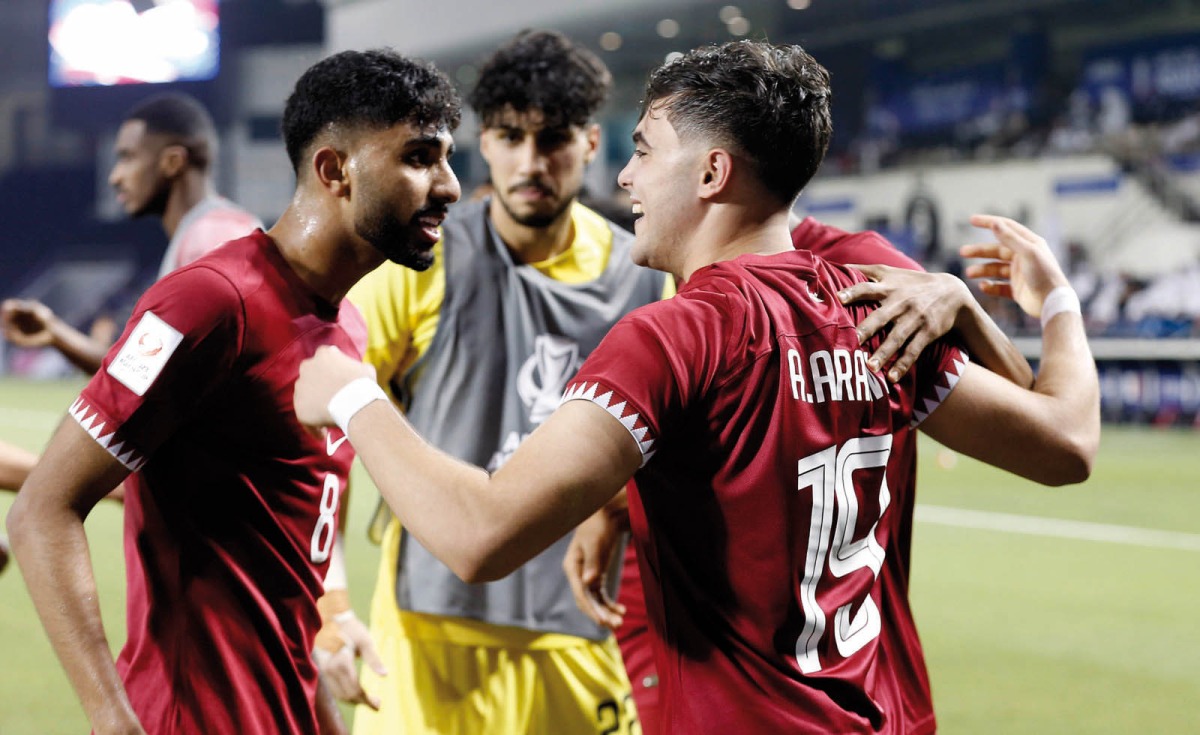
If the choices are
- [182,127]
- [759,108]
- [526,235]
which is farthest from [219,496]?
[182,127]

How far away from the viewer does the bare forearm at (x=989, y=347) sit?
2.42 meters

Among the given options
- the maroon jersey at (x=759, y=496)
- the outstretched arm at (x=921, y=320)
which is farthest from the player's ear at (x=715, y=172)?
the outstretched arm at (x=921, y=320)

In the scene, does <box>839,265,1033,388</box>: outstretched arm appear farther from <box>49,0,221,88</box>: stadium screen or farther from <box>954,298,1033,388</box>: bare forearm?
<box>49,0,221,88</box>: stadium screen

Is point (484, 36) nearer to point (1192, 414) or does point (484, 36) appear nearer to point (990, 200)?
point (990, 200)

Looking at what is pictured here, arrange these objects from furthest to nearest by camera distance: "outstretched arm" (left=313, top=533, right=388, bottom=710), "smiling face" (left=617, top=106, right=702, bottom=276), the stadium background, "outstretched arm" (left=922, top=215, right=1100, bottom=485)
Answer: the stadium background
"outstretched arm" (left=313, top=533, right=388, bottom=710)
"outstretched arm" (left=922, top=215, right=1100, bottom=485)
"smiling face" (left=617, top=106, right=702, bottom=276)

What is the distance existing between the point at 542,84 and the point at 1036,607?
557 cm

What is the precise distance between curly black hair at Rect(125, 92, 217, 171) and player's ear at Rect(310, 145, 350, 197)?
3.52 m

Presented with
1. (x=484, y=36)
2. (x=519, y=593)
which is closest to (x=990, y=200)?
(x=484, y=36)

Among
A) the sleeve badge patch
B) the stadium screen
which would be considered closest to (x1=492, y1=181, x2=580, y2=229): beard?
the sleeve badge patch

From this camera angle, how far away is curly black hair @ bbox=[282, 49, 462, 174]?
2562 mm

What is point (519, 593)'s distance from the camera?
3475 millimetres

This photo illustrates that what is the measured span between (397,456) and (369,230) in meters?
0.75

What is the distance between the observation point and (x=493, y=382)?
3.52 meters

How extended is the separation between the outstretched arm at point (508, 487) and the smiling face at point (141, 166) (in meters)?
4.41
